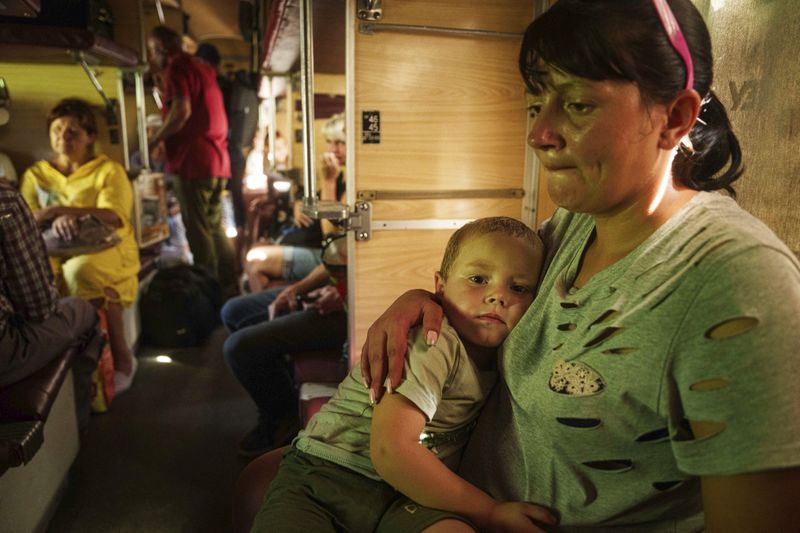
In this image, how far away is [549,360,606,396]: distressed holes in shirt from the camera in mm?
996

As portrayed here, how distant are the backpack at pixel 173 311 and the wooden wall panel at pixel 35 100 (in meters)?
1.19

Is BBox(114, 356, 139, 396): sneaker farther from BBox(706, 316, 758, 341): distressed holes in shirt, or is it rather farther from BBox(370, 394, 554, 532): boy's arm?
BBox(706, 316, 758, 341): distressed holes in shirt

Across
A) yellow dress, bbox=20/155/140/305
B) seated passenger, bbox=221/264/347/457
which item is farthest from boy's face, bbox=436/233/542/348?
yellow dress, bbox=20/155/140/305

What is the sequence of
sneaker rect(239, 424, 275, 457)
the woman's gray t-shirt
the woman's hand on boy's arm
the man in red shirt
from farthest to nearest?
the man in red shirt → sneaker rect(239, 424, 275, 457) → the woman's hand on boy's arm → the woman's gray t-shirt

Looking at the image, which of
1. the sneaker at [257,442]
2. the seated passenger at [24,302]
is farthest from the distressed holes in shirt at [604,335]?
the sneaker at [257,442]

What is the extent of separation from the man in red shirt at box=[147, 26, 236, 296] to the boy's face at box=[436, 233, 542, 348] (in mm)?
4618

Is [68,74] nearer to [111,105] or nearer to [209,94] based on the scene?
[111,105]

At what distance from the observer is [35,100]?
4.61m

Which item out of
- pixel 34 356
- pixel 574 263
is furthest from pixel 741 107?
pixel 34 356

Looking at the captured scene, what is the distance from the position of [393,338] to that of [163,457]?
251 cm

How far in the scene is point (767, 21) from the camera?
159cm

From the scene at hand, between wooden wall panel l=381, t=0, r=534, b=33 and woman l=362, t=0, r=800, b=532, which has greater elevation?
wooden wall panel l=381, t=0, r=534, b=33

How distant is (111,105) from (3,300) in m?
2.69

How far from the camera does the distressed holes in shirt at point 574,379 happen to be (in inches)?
39.2
